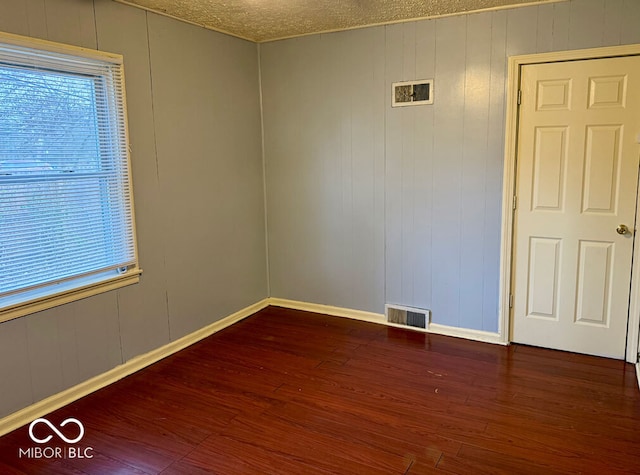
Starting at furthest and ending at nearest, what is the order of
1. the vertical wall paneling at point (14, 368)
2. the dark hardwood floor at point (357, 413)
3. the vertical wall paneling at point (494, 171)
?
the vertical wall paneling at point (494, 171) → the vertical wall paneling at point (14, 368) → the dark hardwood floor at point (357, 413)

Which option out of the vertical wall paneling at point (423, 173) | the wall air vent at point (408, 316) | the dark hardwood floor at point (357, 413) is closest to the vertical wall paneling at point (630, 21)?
the vertical wall paneling at point (423, 173)

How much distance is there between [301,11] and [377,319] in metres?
2.47

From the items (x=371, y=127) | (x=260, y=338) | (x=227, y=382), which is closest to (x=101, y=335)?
(x=227, y=382)

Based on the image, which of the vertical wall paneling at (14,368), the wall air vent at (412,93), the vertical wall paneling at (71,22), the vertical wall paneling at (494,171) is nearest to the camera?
the vertical wall paneling at (14,368)

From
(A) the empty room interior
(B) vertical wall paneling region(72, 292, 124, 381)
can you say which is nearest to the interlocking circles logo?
(A) the empty room interior

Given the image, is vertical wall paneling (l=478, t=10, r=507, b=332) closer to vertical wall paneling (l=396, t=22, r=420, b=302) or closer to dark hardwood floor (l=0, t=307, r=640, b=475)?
dark hardwood floor (l=0, t=307, r=640, b=475)

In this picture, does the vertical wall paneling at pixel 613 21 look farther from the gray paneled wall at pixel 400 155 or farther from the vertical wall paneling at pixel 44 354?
the vertical wall paneling at pixel 44 354

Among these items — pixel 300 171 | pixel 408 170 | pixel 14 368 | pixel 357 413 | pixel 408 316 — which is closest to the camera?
pixel 14 368

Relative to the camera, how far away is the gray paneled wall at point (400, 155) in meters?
3.42

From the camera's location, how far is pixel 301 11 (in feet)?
11.0

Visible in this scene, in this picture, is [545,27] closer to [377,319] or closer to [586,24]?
[586,24]

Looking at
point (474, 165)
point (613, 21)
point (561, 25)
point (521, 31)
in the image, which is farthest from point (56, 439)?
point (613, 21)

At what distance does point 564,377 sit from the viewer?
3.12 m

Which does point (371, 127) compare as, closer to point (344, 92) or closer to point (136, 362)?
point (344, 92)
